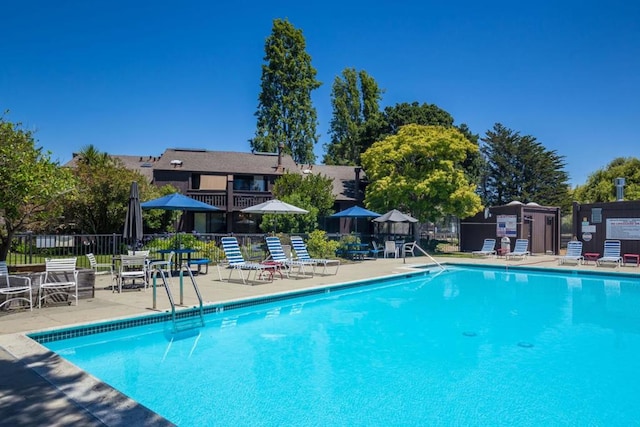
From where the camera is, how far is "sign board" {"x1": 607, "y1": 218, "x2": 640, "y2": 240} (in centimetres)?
1961

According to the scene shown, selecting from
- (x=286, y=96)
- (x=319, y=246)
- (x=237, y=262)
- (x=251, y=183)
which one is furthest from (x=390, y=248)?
(x=286, y=96)

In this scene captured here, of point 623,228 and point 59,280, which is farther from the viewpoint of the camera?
point 623,228

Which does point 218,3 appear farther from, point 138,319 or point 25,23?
point 138,319

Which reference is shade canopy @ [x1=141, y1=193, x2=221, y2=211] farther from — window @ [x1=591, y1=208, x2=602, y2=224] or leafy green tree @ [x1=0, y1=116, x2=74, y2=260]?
window @ [x1=591, y1=208, x2=602, y2=224]

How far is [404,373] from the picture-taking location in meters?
6.20

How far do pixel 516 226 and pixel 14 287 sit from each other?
874 inches

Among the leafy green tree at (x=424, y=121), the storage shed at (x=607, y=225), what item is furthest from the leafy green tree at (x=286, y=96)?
the storage shed at (x=607, y=225)

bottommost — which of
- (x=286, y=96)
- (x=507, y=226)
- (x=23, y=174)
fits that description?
(x=507, y=226)

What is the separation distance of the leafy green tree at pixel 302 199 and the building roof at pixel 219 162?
11.9 ft

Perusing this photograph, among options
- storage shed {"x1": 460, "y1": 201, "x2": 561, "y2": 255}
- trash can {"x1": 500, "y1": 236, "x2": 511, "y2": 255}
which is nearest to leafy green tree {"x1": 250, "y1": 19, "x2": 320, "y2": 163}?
storage shed {"x1": 460, "y1": 201, "x2": 561, "y2": 255}

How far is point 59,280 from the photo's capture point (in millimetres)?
8500

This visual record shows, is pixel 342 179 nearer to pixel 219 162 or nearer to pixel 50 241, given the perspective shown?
pixel 219 162

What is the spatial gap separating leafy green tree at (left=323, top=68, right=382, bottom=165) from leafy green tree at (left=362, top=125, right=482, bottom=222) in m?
20.7

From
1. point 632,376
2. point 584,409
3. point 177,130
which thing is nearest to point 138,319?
point 584,409
